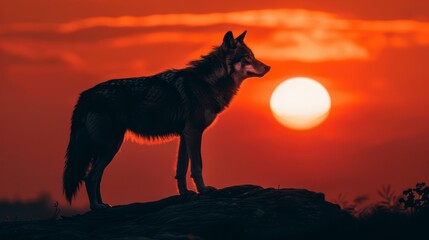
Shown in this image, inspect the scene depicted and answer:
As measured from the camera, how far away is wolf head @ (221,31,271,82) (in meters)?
15.1

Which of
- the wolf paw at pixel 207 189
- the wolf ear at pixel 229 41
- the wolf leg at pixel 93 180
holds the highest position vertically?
the wolf ear at pixel 229 41

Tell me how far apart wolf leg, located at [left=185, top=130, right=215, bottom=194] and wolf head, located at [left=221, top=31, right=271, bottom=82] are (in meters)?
1.63

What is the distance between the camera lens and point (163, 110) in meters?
14.6

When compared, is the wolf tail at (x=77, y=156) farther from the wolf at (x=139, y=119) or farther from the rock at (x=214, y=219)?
the rock at (x=214, y=219)

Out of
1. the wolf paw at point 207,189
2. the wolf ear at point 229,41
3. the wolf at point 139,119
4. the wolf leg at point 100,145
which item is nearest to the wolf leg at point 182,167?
the wolf at point 139,119

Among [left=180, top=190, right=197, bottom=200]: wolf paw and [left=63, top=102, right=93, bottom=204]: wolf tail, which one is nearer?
[left=180, top=190, right=197, bottom=200]: wolf paw

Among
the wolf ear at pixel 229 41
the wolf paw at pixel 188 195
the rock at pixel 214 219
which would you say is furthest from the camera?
the wolf ear at pixel 229 41

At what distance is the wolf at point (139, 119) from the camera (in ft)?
46.8

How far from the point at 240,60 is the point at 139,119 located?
2.32 meters

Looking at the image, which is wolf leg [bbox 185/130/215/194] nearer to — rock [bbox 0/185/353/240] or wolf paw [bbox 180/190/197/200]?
wolf paw [bbox 180/190/197/200]

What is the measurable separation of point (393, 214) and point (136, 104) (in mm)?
5677

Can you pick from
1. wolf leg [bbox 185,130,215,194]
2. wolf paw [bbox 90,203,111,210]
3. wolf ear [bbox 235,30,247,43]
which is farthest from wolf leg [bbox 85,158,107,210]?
wolf ear [bbox 235,30,247,43]

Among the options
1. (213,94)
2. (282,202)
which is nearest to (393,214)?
(282,202)

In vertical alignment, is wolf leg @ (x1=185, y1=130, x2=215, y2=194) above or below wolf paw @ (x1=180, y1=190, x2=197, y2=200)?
above
